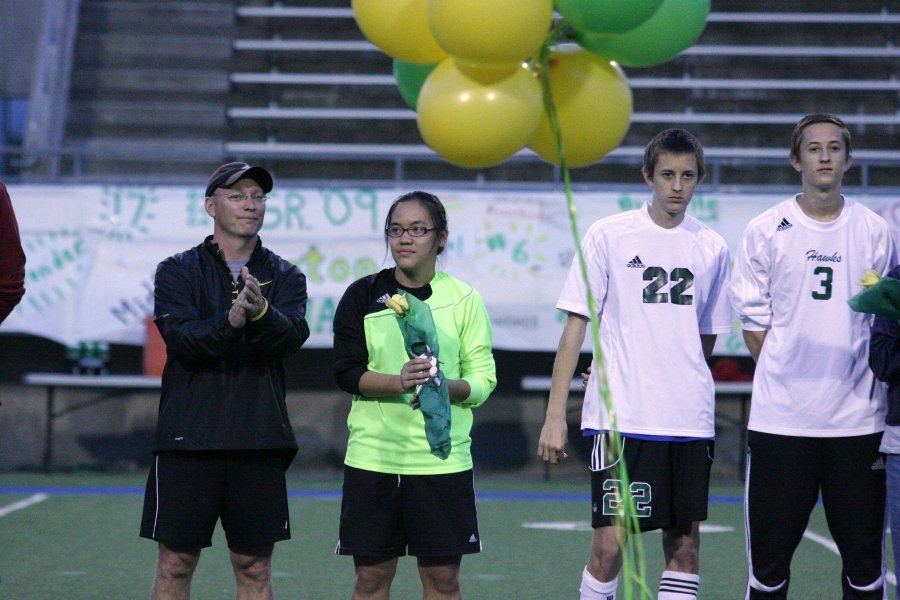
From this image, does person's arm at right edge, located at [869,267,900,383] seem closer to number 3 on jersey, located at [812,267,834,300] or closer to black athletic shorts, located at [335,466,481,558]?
number 3 on jersey, located at [812,267,834,300]

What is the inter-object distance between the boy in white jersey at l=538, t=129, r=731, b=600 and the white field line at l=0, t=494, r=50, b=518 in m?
5.07

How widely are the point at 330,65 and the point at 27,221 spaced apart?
4786mm

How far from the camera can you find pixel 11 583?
5738mm

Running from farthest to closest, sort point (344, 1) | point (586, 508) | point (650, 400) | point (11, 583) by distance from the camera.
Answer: point (344, 1) < point (586, 508) < point (11, 583) < point (650, 400)

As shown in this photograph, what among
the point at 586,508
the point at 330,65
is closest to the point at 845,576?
the point at 586,508

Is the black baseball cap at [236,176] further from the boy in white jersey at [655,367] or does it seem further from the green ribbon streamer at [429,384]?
the boy in white jersey at [655,367]

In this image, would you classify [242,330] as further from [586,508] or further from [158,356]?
[158,356]

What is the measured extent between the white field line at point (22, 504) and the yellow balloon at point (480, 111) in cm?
572

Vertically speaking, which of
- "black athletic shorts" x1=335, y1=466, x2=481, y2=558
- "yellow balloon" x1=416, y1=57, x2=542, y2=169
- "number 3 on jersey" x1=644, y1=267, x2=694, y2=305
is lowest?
"black athletic shorts" x1=335, y1=466, x2=481, y2=558

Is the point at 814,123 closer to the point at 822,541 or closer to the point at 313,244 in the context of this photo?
the point at 822,541

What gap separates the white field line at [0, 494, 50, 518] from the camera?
8.19 m

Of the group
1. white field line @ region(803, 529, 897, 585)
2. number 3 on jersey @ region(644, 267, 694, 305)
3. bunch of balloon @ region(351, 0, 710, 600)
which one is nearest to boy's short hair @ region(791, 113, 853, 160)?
number 3 on jersey @ region(644, 267, 694, 305)

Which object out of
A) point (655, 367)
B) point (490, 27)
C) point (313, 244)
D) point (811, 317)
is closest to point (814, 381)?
point (811, 317)

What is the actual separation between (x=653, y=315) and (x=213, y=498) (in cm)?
149
